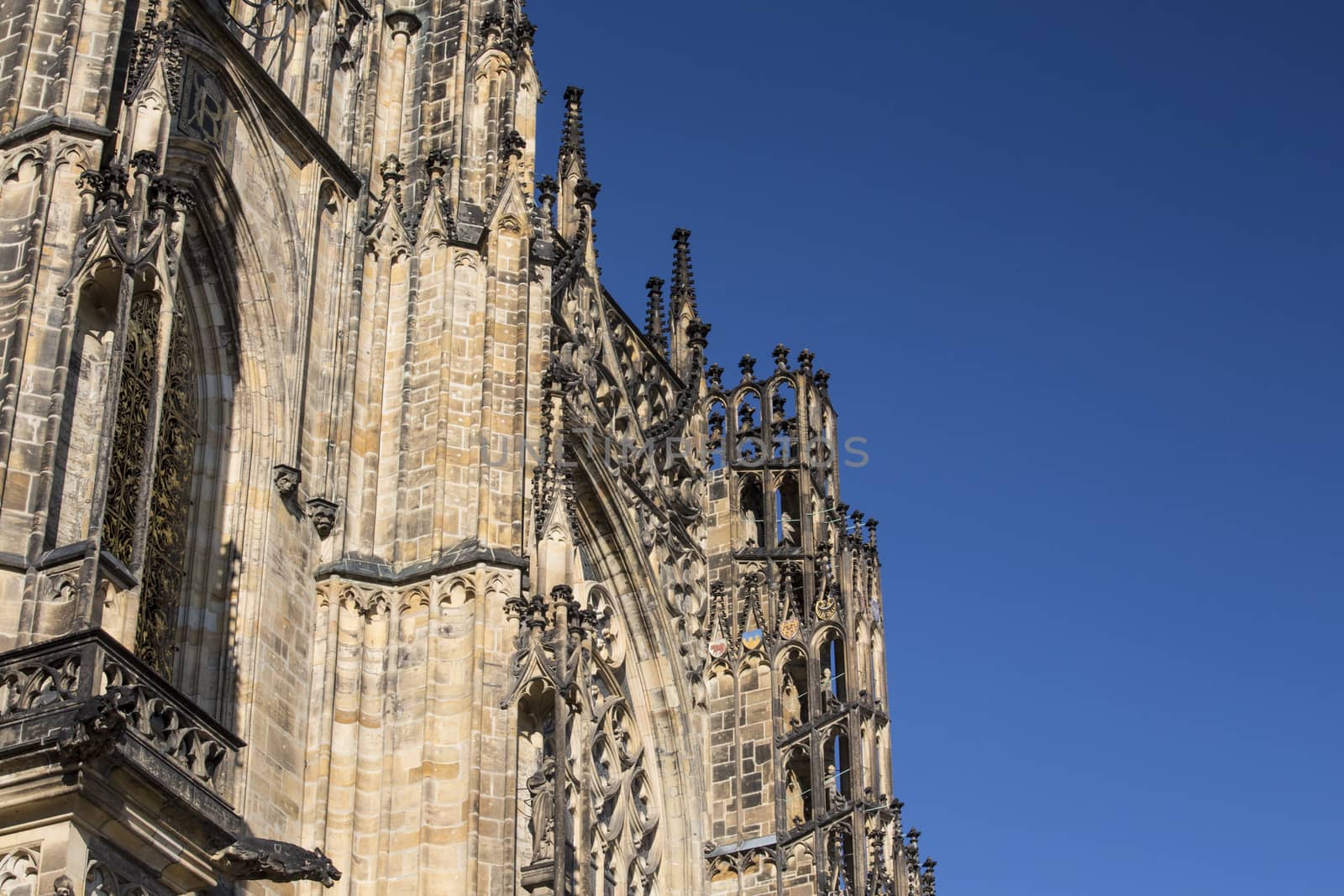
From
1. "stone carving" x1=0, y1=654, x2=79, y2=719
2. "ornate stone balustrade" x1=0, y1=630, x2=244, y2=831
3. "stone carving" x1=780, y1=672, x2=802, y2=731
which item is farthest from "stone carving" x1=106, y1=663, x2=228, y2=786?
"stone carving" x1=780, y1=672, x2=802, y2=731

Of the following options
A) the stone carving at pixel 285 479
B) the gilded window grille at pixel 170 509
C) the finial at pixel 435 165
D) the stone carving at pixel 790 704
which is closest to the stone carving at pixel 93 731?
the gilded window grille at pixel 170 509

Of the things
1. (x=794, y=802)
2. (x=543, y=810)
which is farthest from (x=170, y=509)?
(x=794, y=802)

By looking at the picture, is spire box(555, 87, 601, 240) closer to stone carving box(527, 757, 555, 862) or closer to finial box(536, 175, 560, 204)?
finial box(536, 175, 560, 204)

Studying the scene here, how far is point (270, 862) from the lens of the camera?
17.2m

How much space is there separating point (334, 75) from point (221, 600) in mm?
7841

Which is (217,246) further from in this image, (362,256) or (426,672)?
(426,672)

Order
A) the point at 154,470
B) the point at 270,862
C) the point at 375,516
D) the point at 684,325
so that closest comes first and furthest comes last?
the point at 270,862, the point at 154,470, the point at 375,516, the point at 684,325

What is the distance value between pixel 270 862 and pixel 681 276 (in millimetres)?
20815

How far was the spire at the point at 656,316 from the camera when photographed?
1401 inches

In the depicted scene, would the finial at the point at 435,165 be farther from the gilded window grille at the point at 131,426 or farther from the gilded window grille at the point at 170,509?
A: the gilded window grille at the point at 131,426

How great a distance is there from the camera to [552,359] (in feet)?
87.5

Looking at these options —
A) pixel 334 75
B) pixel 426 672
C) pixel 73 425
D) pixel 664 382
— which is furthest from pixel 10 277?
pixel 664 382

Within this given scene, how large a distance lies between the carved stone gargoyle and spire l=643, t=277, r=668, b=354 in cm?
1791

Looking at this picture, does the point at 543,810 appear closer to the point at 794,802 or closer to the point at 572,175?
the point at 794,802
